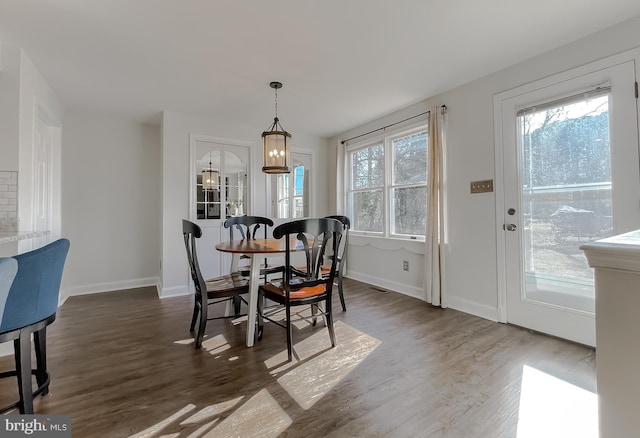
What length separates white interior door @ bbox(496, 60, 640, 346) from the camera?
7.00 feet

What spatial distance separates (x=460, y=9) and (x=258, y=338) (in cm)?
287

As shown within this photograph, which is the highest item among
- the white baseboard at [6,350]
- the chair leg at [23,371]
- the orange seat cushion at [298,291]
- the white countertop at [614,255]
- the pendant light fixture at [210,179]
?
the pendant light fixture at [210,179]

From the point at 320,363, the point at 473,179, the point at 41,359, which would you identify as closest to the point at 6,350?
the point at 41,359

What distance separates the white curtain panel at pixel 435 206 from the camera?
3312 mm

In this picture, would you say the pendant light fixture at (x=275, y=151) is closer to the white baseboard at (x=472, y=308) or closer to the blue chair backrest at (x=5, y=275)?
the blue chair backrest at (x=5, y=275)

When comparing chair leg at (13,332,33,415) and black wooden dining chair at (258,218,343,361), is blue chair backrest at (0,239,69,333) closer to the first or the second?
chair leg at (13,332,33,415)

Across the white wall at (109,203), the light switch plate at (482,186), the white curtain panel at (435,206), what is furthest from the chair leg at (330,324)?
the white wall at (109,203)

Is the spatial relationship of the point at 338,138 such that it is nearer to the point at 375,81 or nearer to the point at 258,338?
the point at 375,81

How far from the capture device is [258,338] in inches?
97.3

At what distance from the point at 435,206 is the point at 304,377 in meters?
2.34

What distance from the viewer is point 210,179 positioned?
4.18 metres

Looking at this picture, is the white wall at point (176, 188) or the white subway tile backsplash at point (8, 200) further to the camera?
the white wall at point (176, 188)

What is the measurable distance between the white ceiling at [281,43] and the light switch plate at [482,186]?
3.50 feet

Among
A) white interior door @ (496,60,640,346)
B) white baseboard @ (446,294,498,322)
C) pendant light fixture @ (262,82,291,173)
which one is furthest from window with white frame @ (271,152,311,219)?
white interior door @ (496,60,640,346)
